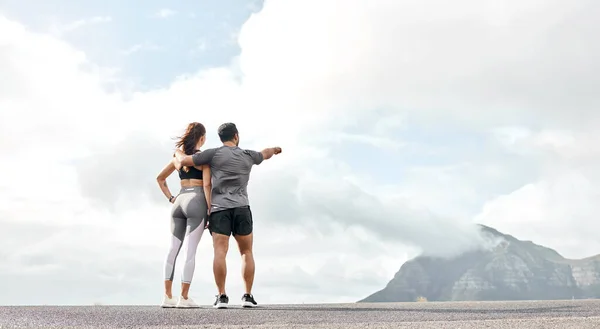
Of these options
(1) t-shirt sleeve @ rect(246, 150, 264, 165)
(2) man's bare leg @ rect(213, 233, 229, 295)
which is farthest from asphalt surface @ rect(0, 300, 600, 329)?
(1) t-shirt sleeve @ rect(246, 150, 264, 165)

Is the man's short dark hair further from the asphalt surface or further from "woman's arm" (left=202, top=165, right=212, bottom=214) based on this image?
the asphalt surface

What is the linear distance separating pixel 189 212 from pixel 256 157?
1.25 meters

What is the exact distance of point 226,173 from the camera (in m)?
9.58

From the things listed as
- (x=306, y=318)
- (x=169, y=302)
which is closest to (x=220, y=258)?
(x=169, y=302)

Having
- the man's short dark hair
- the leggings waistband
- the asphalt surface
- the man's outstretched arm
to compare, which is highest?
the man's short dark hair

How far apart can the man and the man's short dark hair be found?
0.16 m

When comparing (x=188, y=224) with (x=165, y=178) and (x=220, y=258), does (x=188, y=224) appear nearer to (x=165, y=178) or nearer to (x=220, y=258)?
(x=220, y=258)

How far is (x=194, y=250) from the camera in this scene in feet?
32.2

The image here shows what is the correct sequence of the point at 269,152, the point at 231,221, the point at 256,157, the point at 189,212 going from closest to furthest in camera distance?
1. the point at 231,221
2. the point at 189,212
3. the point at 256,157
4. the point at 269,152

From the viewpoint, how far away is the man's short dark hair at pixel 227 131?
991cm

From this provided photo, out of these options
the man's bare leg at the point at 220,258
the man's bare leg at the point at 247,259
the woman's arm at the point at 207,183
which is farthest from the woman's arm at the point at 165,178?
the man's bare leg at the point at 247,259

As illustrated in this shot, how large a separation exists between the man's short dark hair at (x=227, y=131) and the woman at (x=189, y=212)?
1.14 feet

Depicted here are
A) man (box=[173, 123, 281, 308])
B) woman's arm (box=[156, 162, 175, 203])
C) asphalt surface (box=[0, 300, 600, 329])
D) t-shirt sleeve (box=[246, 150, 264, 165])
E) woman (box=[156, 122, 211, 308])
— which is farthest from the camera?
woman's arm (box=[156, 162, 175, 203])

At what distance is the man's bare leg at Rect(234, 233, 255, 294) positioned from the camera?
32.1 ft
